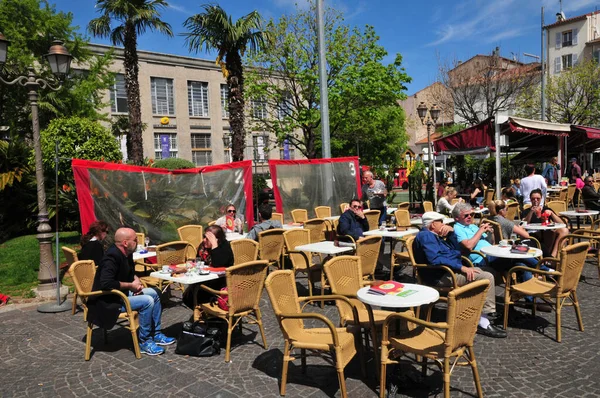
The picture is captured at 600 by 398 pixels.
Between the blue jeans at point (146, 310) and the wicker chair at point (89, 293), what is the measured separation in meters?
0.06

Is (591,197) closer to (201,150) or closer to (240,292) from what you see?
(240,292)

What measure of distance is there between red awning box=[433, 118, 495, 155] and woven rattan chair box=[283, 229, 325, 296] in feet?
25.1

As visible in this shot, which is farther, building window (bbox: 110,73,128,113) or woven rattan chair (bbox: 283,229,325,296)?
building window (bbox: 110,73,128,113)

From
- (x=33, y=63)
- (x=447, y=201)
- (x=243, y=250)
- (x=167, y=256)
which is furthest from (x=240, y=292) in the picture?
(x=33, y=63)

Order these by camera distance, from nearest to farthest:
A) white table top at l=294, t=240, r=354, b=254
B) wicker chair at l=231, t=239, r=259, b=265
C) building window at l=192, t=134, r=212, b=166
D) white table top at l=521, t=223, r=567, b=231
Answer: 1. white table top at l=294, t=240, r=354, b=254
2. wicker chair at l=231, t=239, r=259, b=265
3. white table top at l=521, t=223, r=567, b=231
4. building window at l=192, t=134, r=212, b=166

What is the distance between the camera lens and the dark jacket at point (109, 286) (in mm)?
4598

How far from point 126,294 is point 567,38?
200 feet

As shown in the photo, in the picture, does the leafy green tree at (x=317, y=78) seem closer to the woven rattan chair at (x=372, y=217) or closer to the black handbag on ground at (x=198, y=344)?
the woven rattan chair at (x=372, y=217)

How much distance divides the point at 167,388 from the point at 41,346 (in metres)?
2.24

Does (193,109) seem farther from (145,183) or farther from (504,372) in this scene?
(504,372)

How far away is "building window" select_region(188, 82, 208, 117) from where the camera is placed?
33.5m

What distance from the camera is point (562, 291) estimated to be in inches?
187

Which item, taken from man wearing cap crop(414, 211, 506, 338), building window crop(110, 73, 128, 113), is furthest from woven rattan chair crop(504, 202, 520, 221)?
building window crop(110, 73, 128, 113)

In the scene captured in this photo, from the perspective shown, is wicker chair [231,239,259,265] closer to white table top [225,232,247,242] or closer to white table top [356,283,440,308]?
white table top [225,232,247,242]
